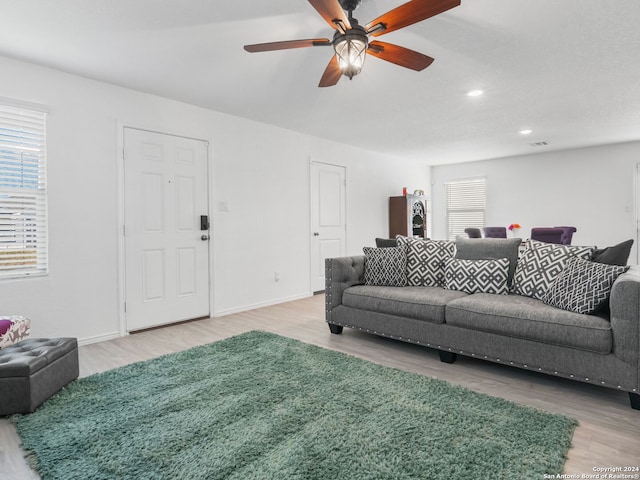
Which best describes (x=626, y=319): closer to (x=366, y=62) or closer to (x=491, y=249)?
(x=491, y=249)

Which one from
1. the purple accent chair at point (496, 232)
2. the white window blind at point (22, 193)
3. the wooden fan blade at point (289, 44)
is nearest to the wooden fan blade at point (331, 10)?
the wooden fan blade at point (289, 44)

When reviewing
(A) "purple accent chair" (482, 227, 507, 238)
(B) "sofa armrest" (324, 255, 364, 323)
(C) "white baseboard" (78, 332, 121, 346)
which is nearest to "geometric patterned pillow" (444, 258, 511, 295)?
(B) "sofa armrest" (324, 255, 364, 323)

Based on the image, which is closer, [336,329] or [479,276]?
[479,276]

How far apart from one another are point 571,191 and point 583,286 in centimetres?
548

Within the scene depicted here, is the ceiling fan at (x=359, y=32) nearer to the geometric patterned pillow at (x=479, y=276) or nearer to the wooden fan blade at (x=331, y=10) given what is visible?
the wooden fan blade at (x=331, y=10)

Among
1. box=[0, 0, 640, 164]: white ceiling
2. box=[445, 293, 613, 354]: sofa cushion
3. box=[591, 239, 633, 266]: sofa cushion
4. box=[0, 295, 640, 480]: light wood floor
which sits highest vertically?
box=[0, 0, 640, 164]: white ceiling

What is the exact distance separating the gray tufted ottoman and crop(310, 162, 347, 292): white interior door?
368 centimetres

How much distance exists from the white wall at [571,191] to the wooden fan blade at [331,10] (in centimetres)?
654

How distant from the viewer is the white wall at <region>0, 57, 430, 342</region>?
3234 millimetres

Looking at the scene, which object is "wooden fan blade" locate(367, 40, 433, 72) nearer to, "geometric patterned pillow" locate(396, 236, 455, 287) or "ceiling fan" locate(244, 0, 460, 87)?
"ceiling fan" locate(244, 0, 460, 87)

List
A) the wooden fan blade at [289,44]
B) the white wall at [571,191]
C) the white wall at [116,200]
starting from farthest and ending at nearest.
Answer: the white wall at [571,191] < the white wall at [116,200] < the wooden fan blade at [289,44]

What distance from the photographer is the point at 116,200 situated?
3.63 metres

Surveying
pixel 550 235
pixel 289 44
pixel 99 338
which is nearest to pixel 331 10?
pixel 289 44

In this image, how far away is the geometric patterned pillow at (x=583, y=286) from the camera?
2318 millimetres
